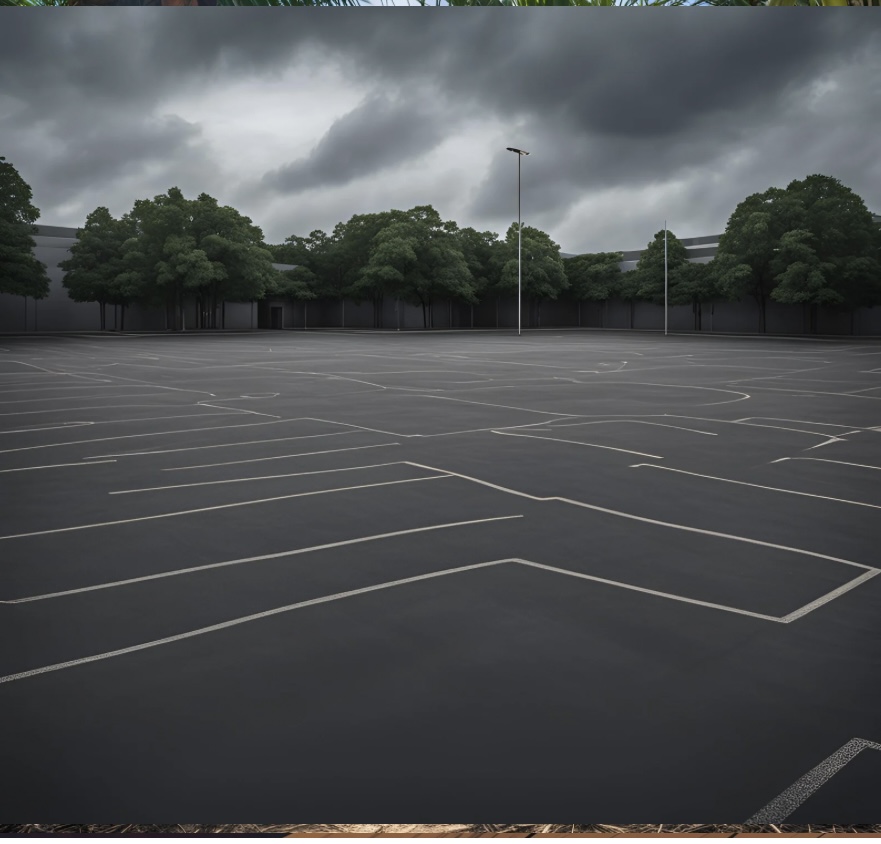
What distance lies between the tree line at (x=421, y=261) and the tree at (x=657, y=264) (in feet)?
0.28

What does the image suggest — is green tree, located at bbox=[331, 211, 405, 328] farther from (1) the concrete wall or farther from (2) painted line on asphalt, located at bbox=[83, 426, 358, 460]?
(2) painted line on asphalt, located at bbox=[83, 426, 358, 460]

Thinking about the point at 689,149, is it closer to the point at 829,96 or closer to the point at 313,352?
the point at 829,96

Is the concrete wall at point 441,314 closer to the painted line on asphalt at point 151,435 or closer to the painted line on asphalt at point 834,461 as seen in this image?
the painted line on asphalt at point 834,461

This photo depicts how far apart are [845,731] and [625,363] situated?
68.4 ft

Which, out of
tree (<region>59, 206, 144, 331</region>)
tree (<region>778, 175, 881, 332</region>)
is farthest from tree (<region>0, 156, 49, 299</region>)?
tree (<region>778, 175, 881, 332</region>)

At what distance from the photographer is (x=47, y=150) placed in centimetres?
4631

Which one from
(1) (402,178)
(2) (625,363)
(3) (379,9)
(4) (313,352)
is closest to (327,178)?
(4) (313,352)

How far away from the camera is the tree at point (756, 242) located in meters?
34.2

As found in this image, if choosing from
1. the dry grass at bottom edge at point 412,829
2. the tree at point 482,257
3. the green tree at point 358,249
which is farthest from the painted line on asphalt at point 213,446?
the tree at point 482,257

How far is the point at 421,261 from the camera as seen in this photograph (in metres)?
54.6

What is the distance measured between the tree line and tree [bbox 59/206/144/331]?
7 cm

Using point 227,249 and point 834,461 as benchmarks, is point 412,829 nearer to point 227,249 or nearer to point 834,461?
point 834,461

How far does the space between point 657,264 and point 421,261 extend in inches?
539

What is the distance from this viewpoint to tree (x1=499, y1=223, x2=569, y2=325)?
195 ft
